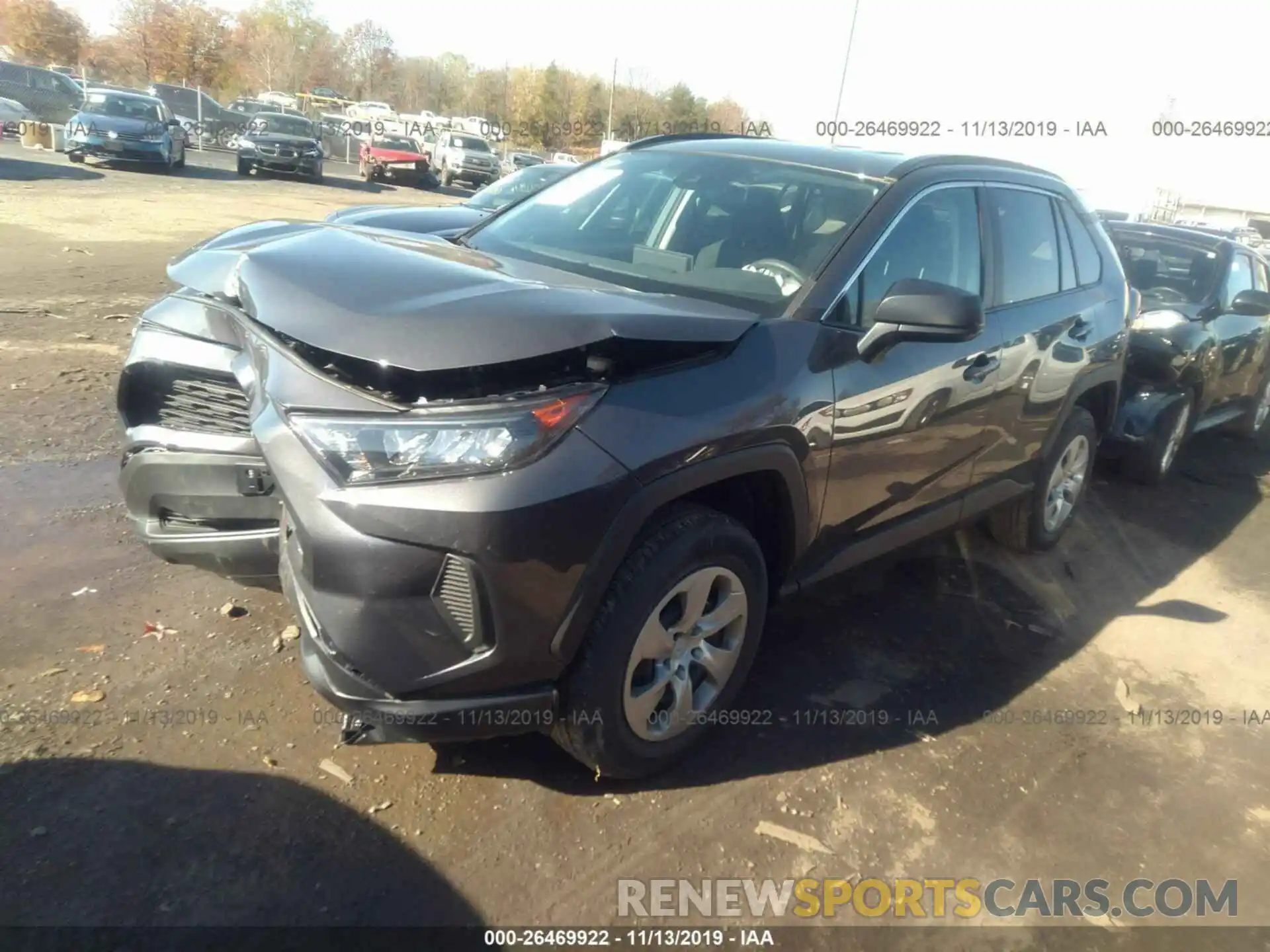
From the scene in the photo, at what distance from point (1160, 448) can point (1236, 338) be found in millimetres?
1447

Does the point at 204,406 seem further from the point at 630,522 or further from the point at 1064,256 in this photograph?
the point at 1064,256

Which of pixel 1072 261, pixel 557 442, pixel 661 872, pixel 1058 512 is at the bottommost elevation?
pixel 661 872

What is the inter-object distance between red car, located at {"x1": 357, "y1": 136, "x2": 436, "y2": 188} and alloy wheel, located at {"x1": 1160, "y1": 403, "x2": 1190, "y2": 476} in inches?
1038

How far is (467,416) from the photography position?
92.0 inches

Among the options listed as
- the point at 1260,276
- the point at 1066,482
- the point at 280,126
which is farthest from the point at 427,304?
the point at 280,126

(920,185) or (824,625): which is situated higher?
(920,185)

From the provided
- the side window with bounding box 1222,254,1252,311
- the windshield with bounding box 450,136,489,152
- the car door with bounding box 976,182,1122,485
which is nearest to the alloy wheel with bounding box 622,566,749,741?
the car door with bounding box 976,182,1122,485

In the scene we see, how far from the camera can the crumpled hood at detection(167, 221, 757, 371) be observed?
2.38m

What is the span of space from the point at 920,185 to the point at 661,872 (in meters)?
2.57

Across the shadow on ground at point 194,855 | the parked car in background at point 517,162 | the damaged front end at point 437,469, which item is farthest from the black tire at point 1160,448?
the parked car in background at point 517,162

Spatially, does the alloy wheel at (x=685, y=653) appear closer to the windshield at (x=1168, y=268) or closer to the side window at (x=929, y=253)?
the side window at (x=929, y=253)

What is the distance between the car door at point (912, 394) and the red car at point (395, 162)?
91.1 ft

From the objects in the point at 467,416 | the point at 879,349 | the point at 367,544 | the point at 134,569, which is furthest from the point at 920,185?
the point at 134,569

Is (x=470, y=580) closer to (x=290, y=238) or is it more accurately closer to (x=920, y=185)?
(x=290, y=238)
